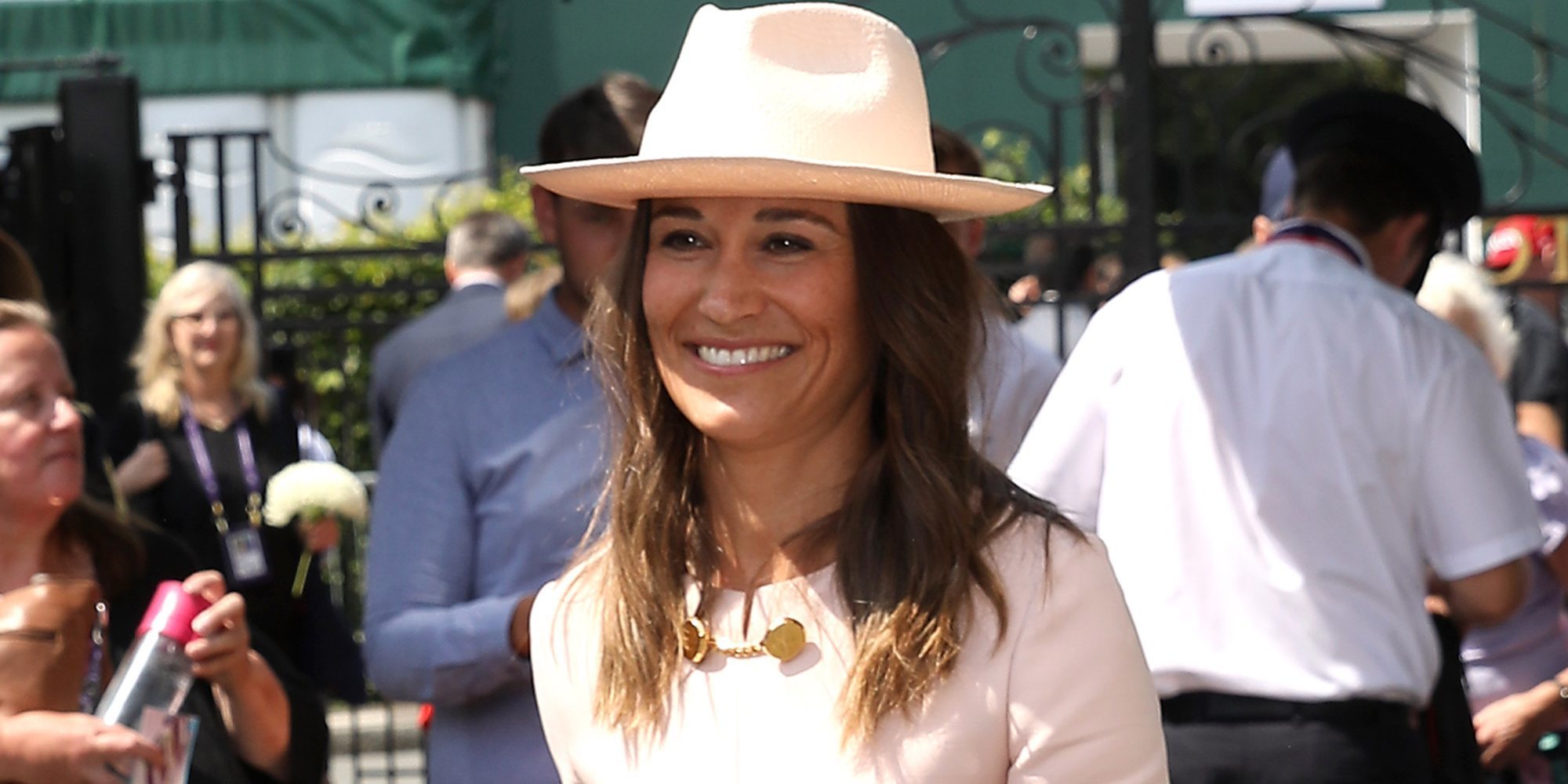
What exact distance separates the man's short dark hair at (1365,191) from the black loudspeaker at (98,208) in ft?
12.1

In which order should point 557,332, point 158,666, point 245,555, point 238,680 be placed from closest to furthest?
point 158,666
point 238,680
point 557,332
point 245,555

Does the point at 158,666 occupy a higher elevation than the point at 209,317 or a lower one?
higher

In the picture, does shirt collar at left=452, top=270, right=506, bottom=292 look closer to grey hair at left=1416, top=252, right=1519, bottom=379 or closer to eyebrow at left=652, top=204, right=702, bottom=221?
grey hair at left=1416, top=252, right=1519, bottom=379

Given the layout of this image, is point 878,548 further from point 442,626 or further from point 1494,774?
point 1494,774

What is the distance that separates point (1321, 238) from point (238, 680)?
200 centimetres

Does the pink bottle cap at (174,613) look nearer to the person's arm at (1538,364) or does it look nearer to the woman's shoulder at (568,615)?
the woman's shoulder at (568,615)

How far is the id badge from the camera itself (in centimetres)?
602

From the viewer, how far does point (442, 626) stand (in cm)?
329

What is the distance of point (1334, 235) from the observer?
3.81 meters

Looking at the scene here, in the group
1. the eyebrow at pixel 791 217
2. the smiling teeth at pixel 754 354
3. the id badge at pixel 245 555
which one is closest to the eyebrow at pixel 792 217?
the eyebrow at pixel 791 217

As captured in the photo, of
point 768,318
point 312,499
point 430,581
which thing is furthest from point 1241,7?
point 768,318

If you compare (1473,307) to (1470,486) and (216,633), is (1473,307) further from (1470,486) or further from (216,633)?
(216,633)

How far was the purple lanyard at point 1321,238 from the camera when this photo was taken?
150 inches

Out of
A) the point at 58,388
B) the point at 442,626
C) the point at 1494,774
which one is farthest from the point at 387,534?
the point at 1494,774
